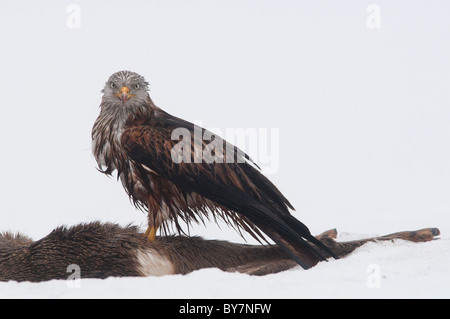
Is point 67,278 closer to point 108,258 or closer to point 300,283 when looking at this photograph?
point 108,258

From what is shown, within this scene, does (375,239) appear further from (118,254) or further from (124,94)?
(124,94)

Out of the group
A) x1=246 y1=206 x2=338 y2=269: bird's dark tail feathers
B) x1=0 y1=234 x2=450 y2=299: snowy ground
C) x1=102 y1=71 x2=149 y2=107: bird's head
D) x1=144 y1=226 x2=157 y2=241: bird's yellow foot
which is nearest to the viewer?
x1=0 y1=234 x2=450 y2=299: snowy ground

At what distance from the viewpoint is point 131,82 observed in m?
6.52

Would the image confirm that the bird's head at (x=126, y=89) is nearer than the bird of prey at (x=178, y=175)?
No

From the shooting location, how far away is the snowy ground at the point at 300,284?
15.3 feet

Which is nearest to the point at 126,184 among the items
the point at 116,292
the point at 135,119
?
the point at 135,119

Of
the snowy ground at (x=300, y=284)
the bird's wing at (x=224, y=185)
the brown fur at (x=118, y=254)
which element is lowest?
the snowy ground at (x=300, y=284)

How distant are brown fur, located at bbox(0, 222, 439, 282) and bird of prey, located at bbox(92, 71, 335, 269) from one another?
247mm

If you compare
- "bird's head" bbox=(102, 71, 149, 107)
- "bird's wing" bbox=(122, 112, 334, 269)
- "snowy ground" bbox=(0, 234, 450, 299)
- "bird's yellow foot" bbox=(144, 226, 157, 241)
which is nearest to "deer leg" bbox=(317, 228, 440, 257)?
"bird's wing" bbox=(122, 112, 334, 269)

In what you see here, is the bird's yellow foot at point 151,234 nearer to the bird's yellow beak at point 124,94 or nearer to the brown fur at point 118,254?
the brown fur at point 118,254

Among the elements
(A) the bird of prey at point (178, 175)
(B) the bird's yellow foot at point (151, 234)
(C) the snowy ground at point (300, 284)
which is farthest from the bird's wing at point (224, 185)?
(B) the bird's yellow foot at point (151, 234)

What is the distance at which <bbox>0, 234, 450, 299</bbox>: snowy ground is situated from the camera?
15.3 feet

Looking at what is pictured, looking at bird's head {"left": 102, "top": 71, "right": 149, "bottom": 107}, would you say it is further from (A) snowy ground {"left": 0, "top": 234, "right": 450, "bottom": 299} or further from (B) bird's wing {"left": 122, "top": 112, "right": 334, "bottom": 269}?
(A) snowy ground {"left": 0, "top": 234, "right": 450, "bottom": 299}
